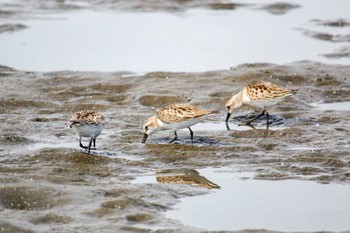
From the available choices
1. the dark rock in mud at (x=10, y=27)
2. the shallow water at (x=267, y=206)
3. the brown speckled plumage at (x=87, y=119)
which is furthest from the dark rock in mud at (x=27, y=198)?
the dark rock in mud at (x=10, y=27)

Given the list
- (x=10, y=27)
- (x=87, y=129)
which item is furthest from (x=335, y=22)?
(x=87, y=129)

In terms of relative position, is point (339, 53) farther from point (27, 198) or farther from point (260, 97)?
point (27, 198)

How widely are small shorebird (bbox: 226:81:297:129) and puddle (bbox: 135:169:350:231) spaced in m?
3.57

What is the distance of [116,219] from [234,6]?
21.7 meters

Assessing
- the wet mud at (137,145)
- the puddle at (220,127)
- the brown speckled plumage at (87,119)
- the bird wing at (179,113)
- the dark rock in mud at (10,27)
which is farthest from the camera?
the dark rock in mud at (10,27)

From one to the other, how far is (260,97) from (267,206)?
5.20 metres

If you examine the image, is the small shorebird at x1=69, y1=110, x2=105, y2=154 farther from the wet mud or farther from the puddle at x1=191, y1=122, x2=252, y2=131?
the puddle at x1=191, y1=122, x2=252, y2=131

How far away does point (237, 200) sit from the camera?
1288cm

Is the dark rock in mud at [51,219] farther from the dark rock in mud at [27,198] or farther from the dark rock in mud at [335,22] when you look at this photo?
the dark rock in mud at [335,22]

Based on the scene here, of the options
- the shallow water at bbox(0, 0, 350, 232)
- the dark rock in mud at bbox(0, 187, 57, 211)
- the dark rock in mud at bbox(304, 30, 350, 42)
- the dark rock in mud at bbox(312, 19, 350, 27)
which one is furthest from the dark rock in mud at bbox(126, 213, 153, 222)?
the dark rock in mud at bbox(312, 19, 350, 27)

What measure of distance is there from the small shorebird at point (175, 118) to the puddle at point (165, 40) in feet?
21.0

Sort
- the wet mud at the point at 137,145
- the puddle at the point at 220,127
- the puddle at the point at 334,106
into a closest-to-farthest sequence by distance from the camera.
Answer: the wet mud at the point at 137,145, the puddle at the point at 220,127, the puddle at the point at 334,106

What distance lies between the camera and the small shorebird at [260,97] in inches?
683

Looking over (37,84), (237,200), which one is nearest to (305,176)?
(237,200)
